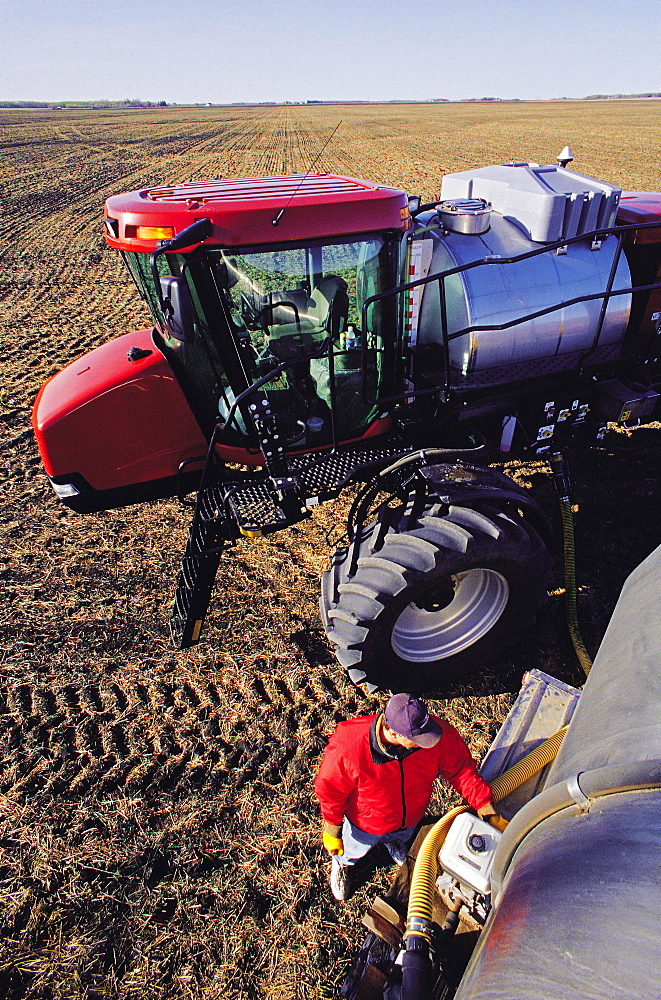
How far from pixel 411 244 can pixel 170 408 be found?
1.95 metres

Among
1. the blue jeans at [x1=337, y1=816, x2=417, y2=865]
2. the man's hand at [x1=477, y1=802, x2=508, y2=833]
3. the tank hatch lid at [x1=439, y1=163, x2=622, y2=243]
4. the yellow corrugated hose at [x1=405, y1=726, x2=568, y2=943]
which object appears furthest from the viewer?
the tank hatch lid at [x1=439, y1=163, x2=622, y2=243]

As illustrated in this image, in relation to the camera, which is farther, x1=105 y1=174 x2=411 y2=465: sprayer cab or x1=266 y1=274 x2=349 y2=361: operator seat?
x1=266 y1=274 x2=349 y2=361: operator seat

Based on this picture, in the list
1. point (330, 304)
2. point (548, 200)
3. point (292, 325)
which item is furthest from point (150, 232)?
point (548, 200)

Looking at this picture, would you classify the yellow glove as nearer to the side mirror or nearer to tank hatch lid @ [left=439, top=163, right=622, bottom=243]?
the side mirror

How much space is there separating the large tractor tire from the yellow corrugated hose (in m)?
0.83

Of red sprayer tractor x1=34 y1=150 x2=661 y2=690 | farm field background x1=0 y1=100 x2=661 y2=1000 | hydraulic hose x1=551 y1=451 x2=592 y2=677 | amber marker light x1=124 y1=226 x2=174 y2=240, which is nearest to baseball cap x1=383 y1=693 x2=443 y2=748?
red sprayer tractor x1=34 y1=150 x2=661 y2=690

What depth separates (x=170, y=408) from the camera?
3.84 metres

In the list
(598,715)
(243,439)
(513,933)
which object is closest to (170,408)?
(243,439)

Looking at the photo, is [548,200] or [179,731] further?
[548,200]

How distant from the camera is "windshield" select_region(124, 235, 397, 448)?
10.3 ft

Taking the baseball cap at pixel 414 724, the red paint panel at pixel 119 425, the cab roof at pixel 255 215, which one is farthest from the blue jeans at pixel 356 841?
the cab roof at pixel 255 215

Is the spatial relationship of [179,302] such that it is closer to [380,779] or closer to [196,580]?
[196,580]

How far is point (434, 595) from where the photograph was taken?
363 centimetres

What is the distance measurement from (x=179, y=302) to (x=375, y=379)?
1.51 metres
